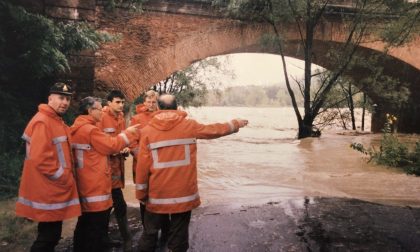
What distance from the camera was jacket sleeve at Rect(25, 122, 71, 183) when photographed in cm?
309

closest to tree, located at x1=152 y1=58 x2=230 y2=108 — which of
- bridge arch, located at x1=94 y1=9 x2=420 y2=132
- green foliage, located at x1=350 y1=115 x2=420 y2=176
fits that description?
bridge arch, located at x1=94 y1=9 x2=420 y2=132

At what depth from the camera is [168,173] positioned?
11.1 ft

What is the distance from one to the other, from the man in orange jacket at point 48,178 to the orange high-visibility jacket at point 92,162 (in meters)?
0.16

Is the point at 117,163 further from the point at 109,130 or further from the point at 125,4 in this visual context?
the point at 125,4

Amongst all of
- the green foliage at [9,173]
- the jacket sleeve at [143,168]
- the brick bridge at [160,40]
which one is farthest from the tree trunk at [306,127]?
the jacket sleeve at [143,168]

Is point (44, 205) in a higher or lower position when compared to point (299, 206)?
higher

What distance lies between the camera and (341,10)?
13836 mm

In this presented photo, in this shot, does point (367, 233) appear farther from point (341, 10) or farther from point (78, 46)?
point (341, 10)

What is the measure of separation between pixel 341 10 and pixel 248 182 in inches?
347

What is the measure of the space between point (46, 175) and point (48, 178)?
48mm

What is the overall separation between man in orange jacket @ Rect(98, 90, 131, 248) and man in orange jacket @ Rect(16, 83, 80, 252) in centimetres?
88

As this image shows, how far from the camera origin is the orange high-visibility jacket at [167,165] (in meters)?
3.36

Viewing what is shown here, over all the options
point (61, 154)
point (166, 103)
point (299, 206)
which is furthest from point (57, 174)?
point (299, 206)

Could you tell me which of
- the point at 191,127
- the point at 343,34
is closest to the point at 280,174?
the point at 191,127
